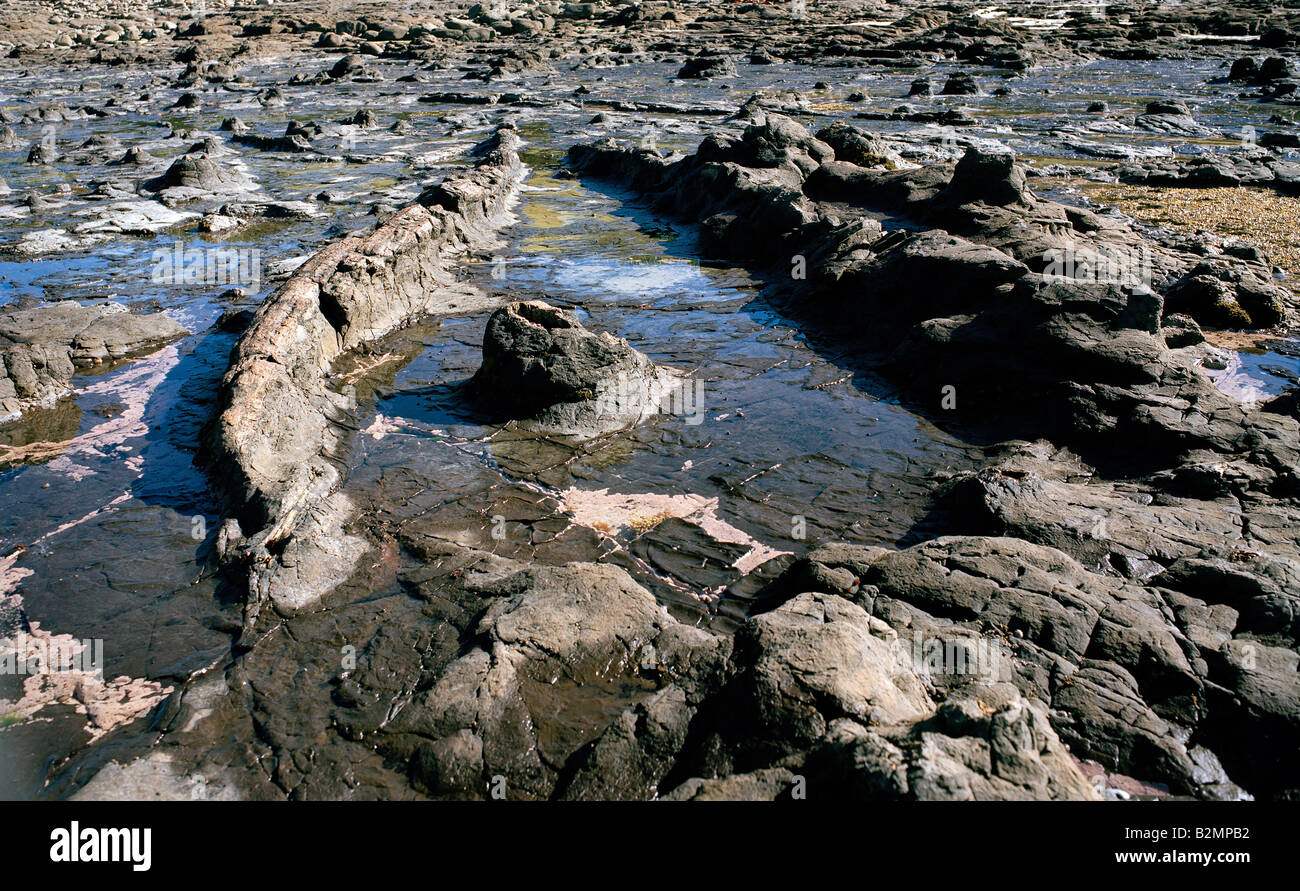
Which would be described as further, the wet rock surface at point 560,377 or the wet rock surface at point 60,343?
the wet rock surface at point 60,343

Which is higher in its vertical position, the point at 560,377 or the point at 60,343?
the point at 560,377

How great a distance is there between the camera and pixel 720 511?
21.7ft

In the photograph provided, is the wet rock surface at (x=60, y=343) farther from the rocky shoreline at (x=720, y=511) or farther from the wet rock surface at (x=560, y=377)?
the wet rock surface at (x=560, y=377)

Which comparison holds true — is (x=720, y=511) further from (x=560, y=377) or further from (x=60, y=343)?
(x=60, y=343)

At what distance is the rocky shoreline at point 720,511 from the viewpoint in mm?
4082

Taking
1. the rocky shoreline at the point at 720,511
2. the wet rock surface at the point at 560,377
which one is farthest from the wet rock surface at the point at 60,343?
the wet rock surface at the point at 560,377

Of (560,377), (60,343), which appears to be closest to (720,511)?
(560,377)

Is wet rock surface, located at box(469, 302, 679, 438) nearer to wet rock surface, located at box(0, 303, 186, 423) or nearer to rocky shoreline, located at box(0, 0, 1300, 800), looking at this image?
rocky shoreline, located at box(0, 0, 1300, 800)

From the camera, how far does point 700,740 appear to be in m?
4.02

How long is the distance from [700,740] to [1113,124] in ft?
81.5

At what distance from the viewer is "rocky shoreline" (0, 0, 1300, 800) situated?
13.4 feet

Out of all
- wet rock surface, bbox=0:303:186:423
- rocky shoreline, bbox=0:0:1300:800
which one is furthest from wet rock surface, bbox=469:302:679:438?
wet rock surface, bbox=0:303:186:423
